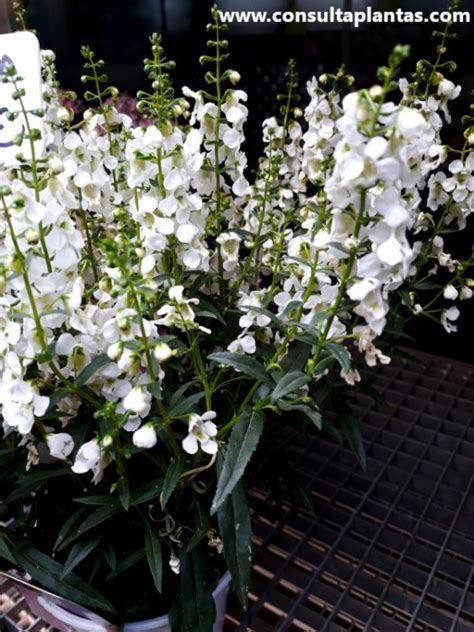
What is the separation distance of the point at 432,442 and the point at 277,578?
14.3 inches

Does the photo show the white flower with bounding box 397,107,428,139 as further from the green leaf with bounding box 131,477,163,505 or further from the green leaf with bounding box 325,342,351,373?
the green leaf with bounding box 131,477,163,505

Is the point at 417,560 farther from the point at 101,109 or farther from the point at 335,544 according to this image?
the point at 101,109

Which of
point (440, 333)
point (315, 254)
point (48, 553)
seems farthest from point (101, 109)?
point (440, 333)

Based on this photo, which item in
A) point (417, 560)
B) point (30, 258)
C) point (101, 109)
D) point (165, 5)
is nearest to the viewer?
point (30, 258)

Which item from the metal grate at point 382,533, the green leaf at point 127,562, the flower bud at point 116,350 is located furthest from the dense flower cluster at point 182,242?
the metal grate at point 382,533

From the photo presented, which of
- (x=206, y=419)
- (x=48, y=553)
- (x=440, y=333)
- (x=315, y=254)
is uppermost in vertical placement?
(x=315, y=254)

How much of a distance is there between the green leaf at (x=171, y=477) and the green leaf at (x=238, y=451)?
5 cm

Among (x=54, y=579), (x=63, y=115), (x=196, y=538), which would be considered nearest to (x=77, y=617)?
(x=54, y=579)

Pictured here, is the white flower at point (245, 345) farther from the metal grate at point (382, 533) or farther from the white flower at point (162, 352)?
the metal grate at point (382, 533)

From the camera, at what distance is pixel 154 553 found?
0.62m

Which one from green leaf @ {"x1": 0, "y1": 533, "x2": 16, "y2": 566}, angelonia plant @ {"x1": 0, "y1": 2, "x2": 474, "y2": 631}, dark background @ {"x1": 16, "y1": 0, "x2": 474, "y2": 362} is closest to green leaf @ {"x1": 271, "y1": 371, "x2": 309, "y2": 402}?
angelonia plant @ {"x1": 0, "y1": 2, "x2": 474, "y2": 631}

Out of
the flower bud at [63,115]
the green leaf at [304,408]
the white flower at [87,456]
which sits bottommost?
the white flower at [87,456]

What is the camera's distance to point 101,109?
2.40 feet

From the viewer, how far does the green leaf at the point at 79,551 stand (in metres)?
0.63
